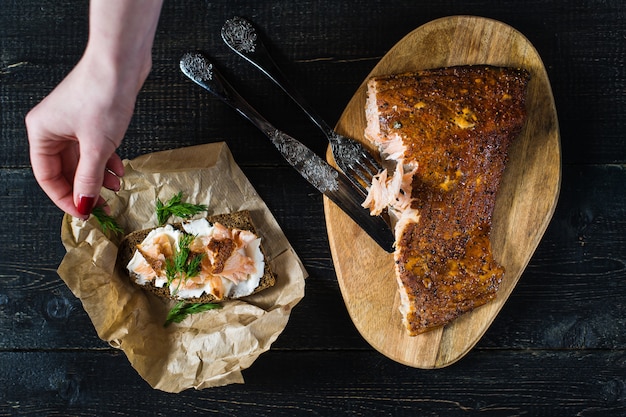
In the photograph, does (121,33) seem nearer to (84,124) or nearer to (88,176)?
(84,124)

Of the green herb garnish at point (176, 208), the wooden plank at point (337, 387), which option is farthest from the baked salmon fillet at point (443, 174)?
the green herb garnish at point (176, 208)

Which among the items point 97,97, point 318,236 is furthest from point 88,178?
point 318,236

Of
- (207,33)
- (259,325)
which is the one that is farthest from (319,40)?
(259,325)

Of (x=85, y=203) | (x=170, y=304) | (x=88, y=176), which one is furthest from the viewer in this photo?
(x=170, y=304)

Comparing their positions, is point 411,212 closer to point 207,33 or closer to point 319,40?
point 319,40

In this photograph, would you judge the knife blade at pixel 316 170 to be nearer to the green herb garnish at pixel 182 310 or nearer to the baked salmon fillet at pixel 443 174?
the baked salmon fillet at pixel 443 174

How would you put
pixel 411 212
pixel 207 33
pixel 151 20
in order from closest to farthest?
pixel 151 20 → pixel 411 212 → pixel 207 33

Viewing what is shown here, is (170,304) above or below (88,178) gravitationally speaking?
below
